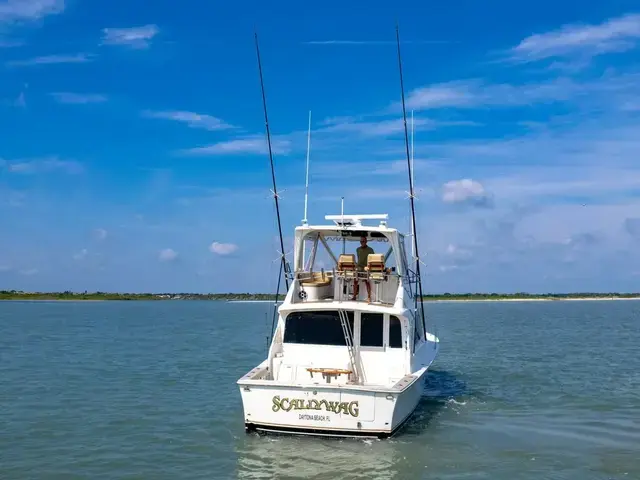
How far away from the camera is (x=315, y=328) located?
1688 cm

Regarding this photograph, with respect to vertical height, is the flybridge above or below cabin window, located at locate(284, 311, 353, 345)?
above

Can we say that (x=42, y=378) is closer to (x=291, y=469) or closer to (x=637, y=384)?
(x=291, y=469)

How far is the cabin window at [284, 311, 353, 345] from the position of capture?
660 inches

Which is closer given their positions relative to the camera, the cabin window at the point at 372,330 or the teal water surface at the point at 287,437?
the teal water surface at the point at 287,437

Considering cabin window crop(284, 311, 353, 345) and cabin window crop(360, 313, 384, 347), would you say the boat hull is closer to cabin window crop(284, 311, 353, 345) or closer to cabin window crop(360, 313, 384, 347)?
cabin window crop(360, 313, 384, 347)

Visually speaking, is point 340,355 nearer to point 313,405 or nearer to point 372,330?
point 372,330

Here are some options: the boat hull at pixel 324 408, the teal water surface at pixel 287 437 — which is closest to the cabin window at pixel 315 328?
the boat hull at pixel 324 408

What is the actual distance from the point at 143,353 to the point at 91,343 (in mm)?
7242

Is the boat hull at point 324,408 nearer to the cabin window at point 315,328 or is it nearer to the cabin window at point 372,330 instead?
the cabin window at point 372,330

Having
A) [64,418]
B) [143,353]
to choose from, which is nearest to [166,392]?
[64,418]

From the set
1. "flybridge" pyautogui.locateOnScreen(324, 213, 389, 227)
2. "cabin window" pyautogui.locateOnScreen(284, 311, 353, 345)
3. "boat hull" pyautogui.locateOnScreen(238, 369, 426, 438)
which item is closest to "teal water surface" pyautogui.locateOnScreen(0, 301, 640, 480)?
"boat hull" pyautogui.locateOnScreen(238, 369, 426, 438)

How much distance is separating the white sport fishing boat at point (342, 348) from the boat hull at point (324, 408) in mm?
21

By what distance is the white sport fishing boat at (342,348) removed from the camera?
14.5 metres

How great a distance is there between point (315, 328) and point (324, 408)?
273cm
